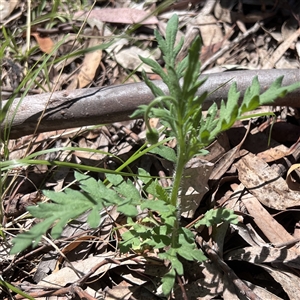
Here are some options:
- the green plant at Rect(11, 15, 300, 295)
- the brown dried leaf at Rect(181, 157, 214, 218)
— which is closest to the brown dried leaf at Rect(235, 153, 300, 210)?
the brown dried leaf at Rect(181, 157, 214, 218)

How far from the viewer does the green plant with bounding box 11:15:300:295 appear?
4.50 feet

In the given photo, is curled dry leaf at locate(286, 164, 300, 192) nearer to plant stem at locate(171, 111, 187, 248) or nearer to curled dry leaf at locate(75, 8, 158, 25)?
plant stem at locate(171, 111, 187, 248)

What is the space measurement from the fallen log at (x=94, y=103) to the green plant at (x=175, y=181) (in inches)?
21.7

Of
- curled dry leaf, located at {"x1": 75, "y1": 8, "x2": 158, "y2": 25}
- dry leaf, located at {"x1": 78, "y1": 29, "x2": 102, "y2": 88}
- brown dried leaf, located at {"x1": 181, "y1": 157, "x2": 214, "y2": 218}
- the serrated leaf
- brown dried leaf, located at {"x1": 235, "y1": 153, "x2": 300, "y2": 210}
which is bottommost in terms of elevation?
brown dried leaf, located at {"x1": 235, "y1": 153, "x2": 300, "y2": 210}

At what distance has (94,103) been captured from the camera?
2.22 metres

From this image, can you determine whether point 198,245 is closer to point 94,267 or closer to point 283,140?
point 94,267

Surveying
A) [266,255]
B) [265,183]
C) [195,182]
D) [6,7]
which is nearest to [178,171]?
[195,182]

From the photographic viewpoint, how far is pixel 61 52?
3.05 metres

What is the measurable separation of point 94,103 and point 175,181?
0.76m

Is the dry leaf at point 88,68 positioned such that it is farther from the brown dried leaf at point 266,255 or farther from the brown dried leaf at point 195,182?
the brown dried leaf at point 266,255

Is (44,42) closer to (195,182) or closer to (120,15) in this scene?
(120,15)

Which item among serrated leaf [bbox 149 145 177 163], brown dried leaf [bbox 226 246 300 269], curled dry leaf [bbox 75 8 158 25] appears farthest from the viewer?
curled dry leaf [bbox 75 8 158 25]

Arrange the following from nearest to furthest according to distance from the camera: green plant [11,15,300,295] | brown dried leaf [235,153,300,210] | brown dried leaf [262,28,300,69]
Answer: green plant [11,15,300,295] → brown dried leaf [235,153,300,210] → brown dried leaf [262,28,300,69]

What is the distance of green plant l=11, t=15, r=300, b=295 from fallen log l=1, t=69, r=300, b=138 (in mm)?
551
